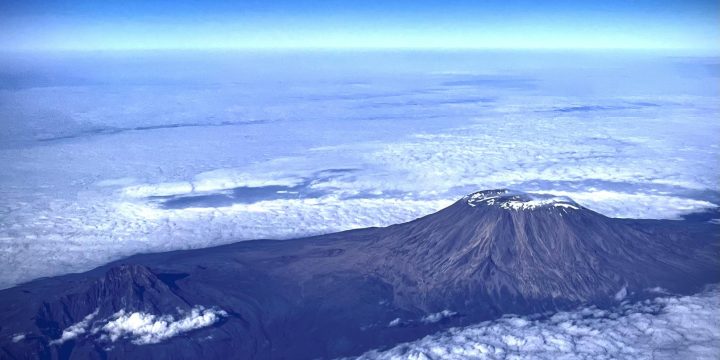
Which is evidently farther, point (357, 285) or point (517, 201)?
point (517, 201)

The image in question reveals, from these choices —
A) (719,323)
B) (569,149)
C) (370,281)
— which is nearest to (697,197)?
(569,149)

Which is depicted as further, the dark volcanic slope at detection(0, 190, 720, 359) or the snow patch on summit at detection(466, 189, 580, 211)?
the snow patch on summit at detection(466, 189, 580, 211)

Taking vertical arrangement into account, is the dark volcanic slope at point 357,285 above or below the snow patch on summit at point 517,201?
below

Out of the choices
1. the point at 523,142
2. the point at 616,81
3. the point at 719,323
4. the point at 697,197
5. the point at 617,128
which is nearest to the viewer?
the point at 719,323

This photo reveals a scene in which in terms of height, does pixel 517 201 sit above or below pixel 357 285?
above

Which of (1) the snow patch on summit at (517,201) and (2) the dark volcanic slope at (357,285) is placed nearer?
(2) the dark volcanic slope at (357,285)

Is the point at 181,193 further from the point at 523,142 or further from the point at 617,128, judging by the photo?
the point at 617,128

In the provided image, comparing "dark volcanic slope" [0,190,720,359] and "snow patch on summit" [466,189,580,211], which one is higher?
"snow patch on summit" [466,189,580,211]

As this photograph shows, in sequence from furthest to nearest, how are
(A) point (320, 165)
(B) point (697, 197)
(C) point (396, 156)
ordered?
(C) point (396, 156) → (A) point (320, 165) → (B) point (697, 197)
